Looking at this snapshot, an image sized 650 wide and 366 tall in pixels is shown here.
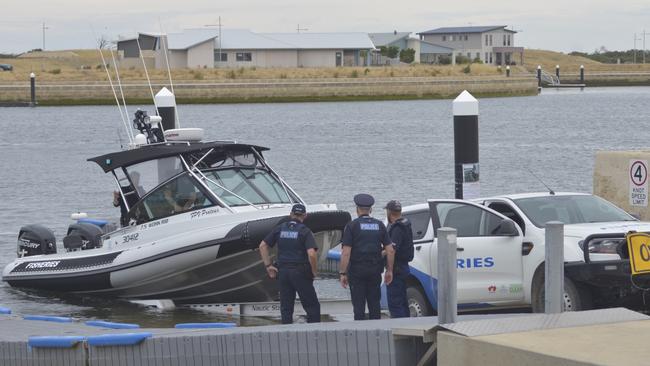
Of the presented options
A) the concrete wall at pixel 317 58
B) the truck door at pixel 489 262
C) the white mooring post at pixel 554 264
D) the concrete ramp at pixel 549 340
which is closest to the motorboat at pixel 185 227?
the truck door at pixel 489 262

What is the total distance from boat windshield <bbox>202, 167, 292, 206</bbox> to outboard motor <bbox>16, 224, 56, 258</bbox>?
3894mm

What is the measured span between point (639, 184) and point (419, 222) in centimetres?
458

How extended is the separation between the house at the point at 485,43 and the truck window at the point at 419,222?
138m

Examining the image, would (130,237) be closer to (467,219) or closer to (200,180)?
(200,180)

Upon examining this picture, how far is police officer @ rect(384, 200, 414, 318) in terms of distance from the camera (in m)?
13.3

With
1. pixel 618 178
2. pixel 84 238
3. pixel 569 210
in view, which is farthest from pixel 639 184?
pixel 84 238

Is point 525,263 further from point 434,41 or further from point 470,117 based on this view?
point 434,41

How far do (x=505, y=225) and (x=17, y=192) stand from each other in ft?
105

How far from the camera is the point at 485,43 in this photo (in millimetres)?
153125

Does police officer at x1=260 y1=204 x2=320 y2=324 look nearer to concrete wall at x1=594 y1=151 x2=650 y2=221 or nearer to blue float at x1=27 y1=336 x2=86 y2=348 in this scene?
blue float at x1=27 y1=336 x2=86 y2=348

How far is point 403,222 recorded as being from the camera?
1329 centimetres

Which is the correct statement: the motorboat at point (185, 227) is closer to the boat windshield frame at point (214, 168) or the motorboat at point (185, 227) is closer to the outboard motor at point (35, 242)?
the boat windshield frame at point (214, 168)

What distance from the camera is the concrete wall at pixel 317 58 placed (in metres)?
125

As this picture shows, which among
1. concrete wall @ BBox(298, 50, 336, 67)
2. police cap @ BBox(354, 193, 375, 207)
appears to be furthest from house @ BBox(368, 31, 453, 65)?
police cap @ BBox(354, 193, 375, 207)
